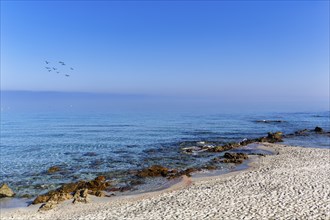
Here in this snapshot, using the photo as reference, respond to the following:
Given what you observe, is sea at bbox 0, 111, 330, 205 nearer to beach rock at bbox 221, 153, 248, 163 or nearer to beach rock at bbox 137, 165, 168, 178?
beach rock at bbox 137, 165, 168, 178

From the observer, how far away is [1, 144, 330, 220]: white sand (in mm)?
14234

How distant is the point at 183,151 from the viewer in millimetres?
35719

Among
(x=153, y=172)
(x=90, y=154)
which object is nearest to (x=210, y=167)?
(x=153, y=172)

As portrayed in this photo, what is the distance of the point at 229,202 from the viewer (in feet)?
52.2

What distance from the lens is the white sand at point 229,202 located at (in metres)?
14.2

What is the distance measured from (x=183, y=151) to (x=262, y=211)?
21.6 metres

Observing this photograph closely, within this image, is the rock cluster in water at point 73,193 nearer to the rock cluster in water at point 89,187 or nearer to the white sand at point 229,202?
the rock cluster in water at point 89,187

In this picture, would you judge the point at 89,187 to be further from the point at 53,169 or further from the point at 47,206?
the point at 53,169

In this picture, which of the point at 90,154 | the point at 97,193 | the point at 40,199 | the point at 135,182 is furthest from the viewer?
the point at 90,154

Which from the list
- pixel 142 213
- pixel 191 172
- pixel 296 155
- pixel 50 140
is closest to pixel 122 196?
pixel 142 213

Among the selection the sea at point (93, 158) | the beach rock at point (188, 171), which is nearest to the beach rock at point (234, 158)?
the sea at point (93, 158)

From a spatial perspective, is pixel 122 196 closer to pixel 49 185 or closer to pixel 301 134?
pixel 49 185

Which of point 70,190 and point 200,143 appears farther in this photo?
point 200,143

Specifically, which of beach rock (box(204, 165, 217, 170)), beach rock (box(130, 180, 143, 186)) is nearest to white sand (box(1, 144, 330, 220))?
beach rock (box(130, 180, 143, 186))
